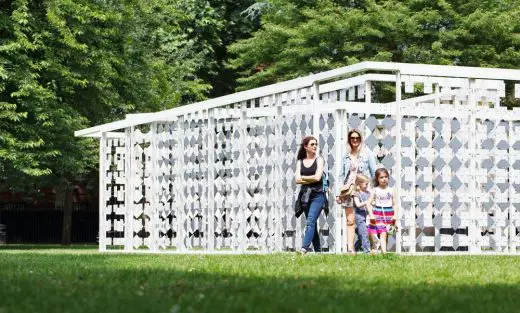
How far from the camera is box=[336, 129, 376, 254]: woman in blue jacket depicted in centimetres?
1906

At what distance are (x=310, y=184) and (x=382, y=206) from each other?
112cm

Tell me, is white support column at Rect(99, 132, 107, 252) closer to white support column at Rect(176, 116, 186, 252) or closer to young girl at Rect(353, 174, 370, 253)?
white support column at Rect(176, 116, 186, 252)

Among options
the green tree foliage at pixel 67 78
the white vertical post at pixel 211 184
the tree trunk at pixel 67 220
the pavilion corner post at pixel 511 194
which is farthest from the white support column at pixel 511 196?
the tree trunk at pixel 67 220

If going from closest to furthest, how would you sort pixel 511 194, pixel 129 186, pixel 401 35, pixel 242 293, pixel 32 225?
1. pixel 242 293
2. pixel 511 194
3. pixel 129 186
4. pixel 401 35
5. pixel 32 225

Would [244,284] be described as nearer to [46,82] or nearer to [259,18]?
[46,82]

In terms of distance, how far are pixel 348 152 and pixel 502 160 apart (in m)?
3.18

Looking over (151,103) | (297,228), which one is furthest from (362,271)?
(151,103)

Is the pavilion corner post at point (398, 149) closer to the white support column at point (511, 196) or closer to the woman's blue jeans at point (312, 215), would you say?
the woman's blue jeans at point (312, 215)

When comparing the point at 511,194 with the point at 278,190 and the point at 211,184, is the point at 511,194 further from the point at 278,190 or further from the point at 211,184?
the point at 211,184

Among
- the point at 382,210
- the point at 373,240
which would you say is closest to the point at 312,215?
the point at 382,210

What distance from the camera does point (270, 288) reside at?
1017 centimetres

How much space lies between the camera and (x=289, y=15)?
4459cm

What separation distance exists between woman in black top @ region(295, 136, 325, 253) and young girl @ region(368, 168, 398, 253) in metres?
0.79

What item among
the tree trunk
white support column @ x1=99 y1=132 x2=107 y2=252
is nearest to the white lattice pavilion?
white support column @ x1=99 y1=132 x2=107 y2=252
